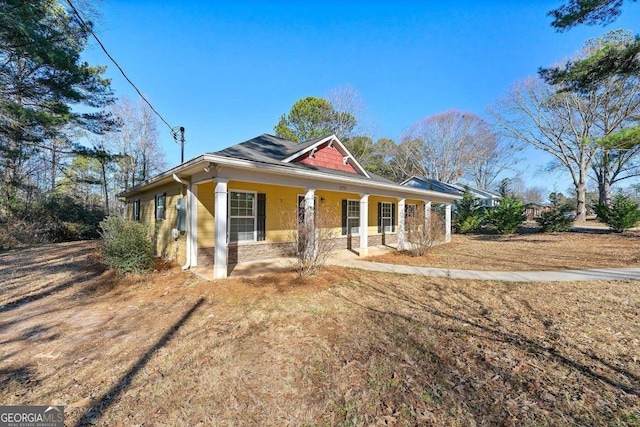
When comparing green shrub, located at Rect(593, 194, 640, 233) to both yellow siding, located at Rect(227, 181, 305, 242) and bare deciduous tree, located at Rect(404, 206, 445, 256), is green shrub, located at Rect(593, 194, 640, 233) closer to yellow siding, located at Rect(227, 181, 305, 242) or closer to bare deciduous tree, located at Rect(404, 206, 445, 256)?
bare deciduous tree, located at Rect(404, 206, 445, 256)

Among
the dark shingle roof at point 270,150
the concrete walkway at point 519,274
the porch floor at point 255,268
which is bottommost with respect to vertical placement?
the concrete walkway at point 519,274

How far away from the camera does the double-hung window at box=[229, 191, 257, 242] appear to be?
8.02 m

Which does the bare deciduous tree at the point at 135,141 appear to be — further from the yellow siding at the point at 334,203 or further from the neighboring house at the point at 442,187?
the neighboring house at the point at 442,187

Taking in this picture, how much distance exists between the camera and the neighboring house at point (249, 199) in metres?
6.32

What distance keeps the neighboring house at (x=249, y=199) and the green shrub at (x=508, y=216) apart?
29.7 feet

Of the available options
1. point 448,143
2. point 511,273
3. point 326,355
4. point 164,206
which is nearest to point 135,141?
point 164,206

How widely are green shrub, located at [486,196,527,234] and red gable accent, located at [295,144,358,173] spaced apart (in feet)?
38.7

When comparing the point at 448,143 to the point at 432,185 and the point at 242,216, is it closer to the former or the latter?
the point at 432,185

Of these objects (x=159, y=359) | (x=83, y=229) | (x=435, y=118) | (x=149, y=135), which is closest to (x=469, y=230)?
(x=435, y=118)

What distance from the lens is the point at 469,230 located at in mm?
19469

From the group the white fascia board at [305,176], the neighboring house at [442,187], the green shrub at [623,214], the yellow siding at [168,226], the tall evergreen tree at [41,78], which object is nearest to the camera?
the white fascia board at [305,176]

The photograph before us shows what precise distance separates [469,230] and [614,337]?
682 inches

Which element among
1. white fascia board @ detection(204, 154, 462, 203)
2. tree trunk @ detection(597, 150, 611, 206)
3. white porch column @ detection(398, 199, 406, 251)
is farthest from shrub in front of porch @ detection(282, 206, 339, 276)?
tree trunk @ detection(597, 150, 611, 206)

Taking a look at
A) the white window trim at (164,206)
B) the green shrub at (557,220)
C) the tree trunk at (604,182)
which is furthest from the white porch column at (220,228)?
the tree trunk at (604,182)
